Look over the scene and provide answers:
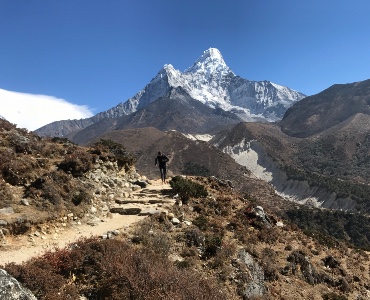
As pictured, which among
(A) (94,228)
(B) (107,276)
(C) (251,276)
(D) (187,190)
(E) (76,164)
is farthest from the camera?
(D) (187,190)

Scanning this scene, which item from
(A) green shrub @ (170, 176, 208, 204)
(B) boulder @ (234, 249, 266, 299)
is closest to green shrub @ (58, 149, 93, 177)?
(A) green shrub @ (170, 176, 208, 204)

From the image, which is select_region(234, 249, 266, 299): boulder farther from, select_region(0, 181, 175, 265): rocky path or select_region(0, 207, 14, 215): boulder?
select_region(0, 207, 14, 215): boulder

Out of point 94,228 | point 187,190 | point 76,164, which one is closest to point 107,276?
point 94,228

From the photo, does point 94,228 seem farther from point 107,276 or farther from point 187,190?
point 187,190

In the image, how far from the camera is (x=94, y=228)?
54.7 feet

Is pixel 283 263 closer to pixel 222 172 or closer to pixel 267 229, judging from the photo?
pixel 267 229

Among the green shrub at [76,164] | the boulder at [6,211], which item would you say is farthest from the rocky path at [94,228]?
the green shrub at [76,164]

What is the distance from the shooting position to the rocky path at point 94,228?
523 inches

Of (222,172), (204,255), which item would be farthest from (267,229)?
(222,172)

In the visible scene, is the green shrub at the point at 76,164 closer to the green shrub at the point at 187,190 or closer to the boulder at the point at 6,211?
the boulder at the point at 6,211

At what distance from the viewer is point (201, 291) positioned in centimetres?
1026

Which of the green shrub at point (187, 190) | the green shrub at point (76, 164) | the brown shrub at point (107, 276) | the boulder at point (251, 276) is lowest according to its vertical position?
the boulder at point (251, 276)

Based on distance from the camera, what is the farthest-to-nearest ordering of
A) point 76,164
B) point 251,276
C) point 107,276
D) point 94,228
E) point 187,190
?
1. point 187,190
2. point 76,164
3. point 94,228
4. point 251,276
5. point 107,276

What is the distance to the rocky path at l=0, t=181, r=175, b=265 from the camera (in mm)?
13291
